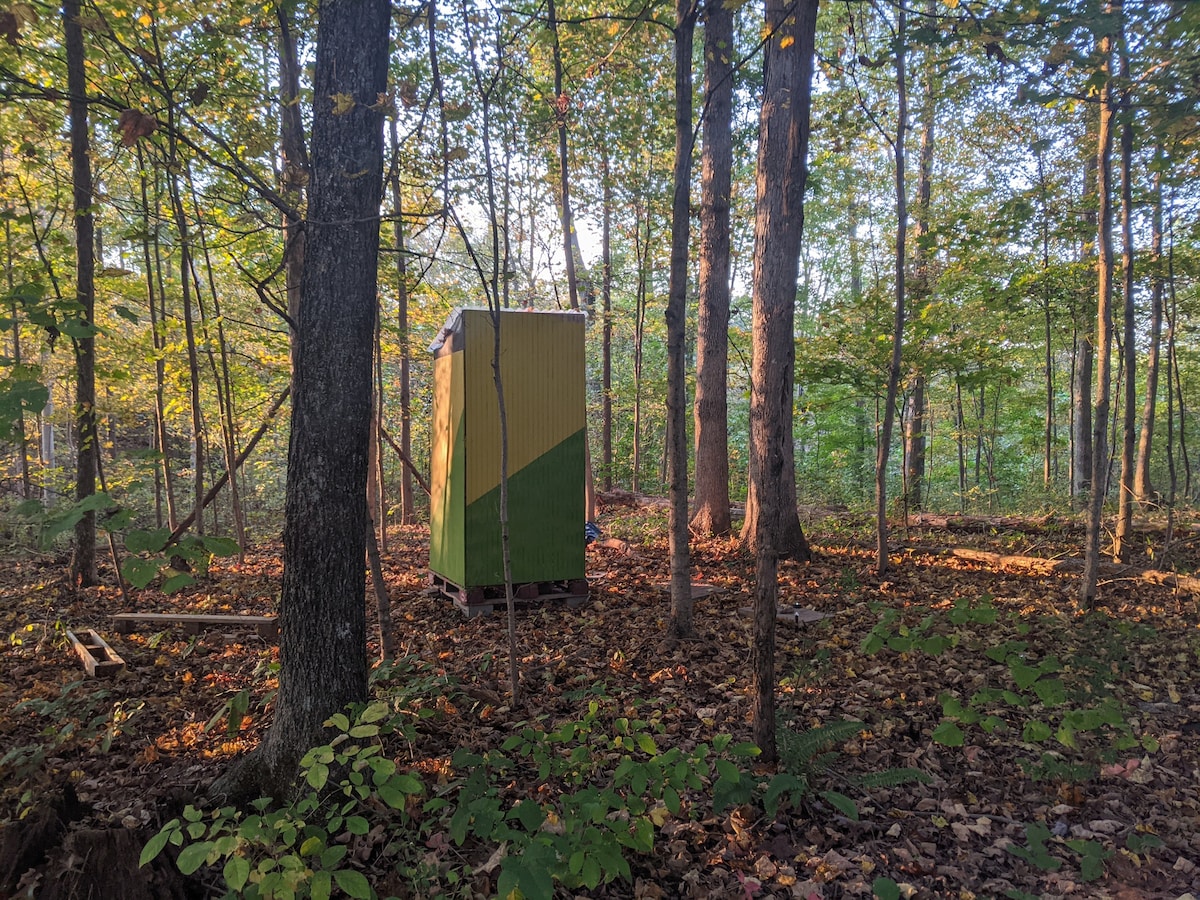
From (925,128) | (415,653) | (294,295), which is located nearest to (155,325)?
(294,295)

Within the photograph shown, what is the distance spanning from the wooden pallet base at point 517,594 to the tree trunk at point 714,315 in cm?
285

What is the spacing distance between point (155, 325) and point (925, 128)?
601 inches

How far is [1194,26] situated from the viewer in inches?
144

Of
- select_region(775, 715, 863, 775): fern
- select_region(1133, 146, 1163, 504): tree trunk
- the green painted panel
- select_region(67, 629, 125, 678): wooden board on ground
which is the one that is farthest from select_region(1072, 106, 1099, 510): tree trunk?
select_region(67, 629, 125, 678): wooden board on ground

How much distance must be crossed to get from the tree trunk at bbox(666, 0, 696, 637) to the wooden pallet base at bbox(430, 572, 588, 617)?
1.43m

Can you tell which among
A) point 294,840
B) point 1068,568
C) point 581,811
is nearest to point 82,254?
point 294,840

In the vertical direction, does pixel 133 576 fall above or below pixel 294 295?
below

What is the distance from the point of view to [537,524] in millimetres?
5816

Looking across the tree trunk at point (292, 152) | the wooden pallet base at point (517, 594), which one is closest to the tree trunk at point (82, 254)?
the tree trunk at point (292, 152)

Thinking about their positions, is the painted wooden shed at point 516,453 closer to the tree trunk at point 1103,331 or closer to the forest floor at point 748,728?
the forest floor at point 748,728

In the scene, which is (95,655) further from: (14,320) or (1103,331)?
(1103,331)

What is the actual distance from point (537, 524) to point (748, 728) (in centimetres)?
287

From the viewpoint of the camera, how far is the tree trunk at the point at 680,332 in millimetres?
4082

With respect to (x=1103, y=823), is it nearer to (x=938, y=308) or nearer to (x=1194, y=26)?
(x=1194, y=26)
